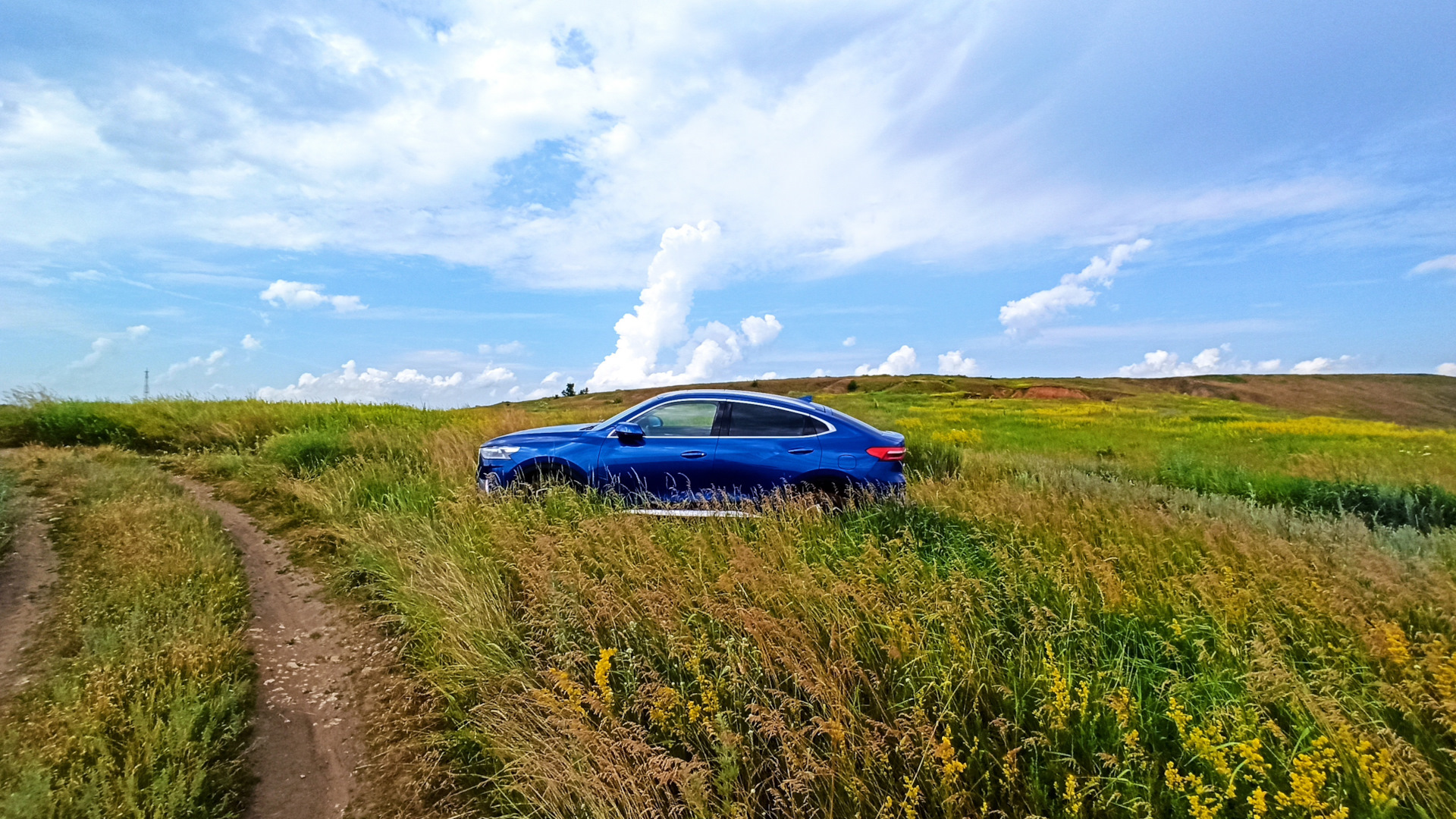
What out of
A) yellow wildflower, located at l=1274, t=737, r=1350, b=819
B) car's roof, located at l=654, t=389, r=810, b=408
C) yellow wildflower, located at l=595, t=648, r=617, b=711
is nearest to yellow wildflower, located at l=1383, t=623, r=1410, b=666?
yellow wildflower, located at l=1274, t=737, r=1350, b=819

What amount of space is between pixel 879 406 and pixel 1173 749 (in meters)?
28.8

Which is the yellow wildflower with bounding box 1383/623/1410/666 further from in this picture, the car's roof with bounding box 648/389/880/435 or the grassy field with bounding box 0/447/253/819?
the grassy field with bounding box 0/447/253/819

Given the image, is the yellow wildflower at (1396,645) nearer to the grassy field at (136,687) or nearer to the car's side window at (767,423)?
the car's side window at (767,423)

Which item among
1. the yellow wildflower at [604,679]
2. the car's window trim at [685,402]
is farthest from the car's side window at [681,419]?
the yellow wildflower at [604,679]

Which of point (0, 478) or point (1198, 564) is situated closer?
point (1198, 564)

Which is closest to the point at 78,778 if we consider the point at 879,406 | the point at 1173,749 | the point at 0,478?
the point at 1173,749

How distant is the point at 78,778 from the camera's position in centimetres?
352

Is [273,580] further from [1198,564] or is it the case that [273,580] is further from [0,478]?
[1198,564]

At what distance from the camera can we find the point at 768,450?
7695 mm

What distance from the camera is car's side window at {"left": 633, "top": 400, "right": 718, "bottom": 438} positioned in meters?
7.99

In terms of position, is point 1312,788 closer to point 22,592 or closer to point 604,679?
point 604,679

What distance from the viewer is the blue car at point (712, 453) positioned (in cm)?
759

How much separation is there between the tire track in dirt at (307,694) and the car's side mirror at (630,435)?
3275 mm

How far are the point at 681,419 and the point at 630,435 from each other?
77cm
